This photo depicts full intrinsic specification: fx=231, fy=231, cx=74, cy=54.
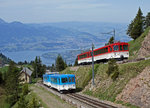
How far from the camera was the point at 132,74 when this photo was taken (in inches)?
1103

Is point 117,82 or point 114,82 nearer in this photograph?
point 117,82

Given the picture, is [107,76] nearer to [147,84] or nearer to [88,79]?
[88,79]

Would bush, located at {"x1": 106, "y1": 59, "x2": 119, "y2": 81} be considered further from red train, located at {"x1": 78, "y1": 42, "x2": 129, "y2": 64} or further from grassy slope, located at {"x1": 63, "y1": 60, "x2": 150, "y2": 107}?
red train, located at {"x1": 78, "y1": 42, "x2": 129, "y2": 64}

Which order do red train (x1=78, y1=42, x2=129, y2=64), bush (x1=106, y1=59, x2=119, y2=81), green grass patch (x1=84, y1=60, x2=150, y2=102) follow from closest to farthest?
green grass patch (x1=84, y1=60, x2=150, y2=102)
bush (x1=106, y1=59, x2=119, y2=81)
red train (x1=78, y1=42, x2=129, y2=64)

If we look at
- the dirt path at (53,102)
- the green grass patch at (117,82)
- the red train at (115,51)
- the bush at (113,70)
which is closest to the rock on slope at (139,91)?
the green grass patch at (117,82)

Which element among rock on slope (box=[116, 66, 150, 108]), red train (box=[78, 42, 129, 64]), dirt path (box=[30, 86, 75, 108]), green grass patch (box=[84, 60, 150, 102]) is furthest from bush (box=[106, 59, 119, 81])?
dirt path (box=[30, 86, 75, 108])

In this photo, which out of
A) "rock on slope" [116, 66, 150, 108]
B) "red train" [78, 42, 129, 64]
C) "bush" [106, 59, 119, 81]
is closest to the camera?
"rock on slope" [116, 66, 150, 108]

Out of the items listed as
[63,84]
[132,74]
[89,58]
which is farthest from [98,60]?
[132,74]

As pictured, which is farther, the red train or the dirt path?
the red train

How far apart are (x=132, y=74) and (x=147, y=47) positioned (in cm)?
3020

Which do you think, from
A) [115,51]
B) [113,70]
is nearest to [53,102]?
[113,70]

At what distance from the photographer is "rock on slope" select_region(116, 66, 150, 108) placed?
2237 centimetres

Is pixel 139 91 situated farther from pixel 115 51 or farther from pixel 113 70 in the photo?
pixel 115 51

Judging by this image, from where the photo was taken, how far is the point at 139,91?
23750 mm
